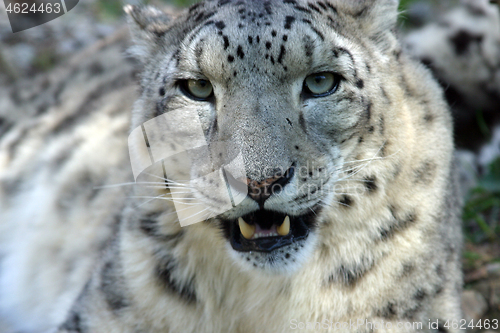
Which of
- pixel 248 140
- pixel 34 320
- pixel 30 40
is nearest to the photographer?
pixel 248 140

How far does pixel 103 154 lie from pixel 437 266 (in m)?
2.82

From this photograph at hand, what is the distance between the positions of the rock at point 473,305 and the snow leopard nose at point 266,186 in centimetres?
197

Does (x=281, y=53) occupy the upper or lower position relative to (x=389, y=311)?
upper

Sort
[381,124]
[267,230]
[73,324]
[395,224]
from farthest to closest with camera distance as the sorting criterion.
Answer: [73,324]
[395,224]
[381,124]
[267,230]

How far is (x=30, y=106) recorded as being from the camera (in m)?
5.31

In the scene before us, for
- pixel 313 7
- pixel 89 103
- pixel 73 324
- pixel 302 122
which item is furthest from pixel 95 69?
pixel 302 122

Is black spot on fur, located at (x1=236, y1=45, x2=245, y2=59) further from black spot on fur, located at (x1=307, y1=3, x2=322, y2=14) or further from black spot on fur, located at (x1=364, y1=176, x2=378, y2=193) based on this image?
black spot on fur, located at (x1=364, y1=176, x2=378, y2=193)

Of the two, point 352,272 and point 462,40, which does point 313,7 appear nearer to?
point 352,272

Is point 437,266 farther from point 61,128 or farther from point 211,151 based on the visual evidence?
point 61,128

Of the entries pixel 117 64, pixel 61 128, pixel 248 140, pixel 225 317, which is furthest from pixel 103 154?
pixel 248 140

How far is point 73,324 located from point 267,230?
1564 millimetres

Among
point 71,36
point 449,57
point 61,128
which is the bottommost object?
point 449,57

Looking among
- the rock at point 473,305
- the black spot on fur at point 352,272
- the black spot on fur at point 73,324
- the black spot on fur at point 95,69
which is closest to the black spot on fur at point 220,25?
the black spot on fur at point 352,272

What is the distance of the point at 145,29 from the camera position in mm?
3250
